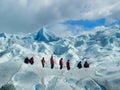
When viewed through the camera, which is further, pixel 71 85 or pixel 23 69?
pixel 23 69

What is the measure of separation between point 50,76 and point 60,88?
2.69 meters

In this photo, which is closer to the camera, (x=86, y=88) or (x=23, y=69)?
(x=86, y=88)

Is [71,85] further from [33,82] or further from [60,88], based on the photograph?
[33,82]

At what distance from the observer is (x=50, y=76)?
3744cm

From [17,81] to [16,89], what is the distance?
1.97m

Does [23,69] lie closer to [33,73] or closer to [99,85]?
[33,73]

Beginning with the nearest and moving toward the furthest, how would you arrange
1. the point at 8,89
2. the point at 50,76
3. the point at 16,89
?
the point at 8,89 → the point at 16,89 → the point at 50,76

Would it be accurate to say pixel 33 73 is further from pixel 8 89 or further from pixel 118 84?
pixel 118 84

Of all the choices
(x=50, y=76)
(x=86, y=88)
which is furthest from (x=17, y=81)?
(x=86, y=88)

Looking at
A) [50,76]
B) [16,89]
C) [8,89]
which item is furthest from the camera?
[50,76]

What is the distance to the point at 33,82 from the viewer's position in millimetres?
36406

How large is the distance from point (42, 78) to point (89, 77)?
482 centimetres

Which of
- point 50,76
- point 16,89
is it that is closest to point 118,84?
point 50,76

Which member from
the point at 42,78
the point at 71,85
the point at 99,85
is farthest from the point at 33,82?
the point at 99,85
